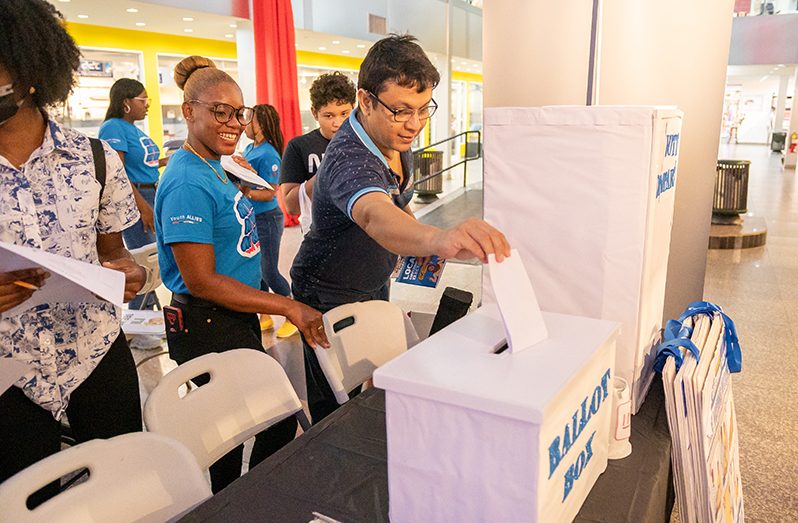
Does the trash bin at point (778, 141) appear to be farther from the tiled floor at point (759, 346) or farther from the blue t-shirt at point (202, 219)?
the blue t-shirt at point (202, 219)

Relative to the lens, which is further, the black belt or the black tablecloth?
the black belt

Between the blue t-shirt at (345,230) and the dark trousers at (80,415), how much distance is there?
596mm

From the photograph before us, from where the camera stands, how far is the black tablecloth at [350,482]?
1.09 m

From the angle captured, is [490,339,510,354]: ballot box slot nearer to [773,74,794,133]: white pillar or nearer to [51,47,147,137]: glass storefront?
[51,47,147,137]: glass storefront

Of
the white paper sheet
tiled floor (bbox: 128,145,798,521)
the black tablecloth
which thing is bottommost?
tiled floor (bbox: 128,145,798,521)

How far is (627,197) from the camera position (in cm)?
123

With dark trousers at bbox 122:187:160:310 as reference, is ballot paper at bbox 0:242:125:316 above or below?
above

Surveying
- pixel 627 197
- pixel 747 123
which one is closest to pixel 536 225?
A: pixel 627 197

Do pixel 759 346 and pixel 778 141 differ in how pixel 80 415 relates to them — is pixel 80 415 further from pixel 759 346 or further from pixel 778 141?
pixel 778 141

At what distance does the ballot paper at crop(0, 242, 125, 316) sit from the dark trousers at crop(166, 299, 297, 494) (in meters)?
0.56

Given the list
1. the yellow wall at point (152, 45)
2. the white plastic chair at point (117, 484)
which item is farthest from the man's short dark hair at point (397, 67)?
the yellow wall at point (152, 45)

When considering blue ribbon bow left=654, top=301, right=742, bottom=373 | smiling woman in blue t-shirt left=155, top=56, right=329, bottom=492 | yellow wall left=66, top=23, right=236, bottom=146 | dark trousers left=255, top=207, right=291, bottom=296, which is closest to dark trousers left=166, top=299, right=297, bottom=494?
smiling woman in blue t-shirt left=155, top=56, right=329, bottom=492

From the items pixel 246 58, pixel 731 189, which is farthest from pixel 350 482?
pixel 246 58

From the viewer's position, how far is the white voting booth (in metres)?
0.81
